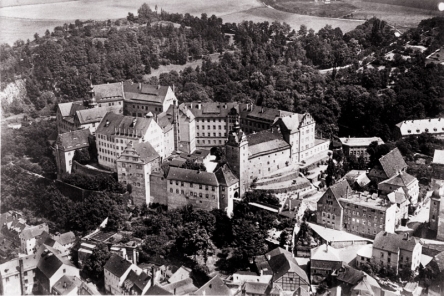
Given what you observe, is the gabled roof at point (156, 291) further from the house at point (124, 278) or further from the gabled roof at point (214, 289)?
the gabled roof at point (214, 289)

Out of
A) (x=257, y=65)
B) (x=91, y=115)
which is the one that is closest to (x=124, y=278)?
(x=91, y=115)

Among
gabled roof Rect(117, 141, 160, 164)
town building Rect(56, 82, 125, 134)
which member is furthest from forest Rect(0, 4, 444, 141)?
gabled roof Rect(117, 141, 160, 164)

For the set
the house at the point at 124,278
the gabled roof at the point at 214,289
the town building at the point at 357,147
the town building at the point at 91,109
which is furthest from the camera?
the town building at the point at 357,147

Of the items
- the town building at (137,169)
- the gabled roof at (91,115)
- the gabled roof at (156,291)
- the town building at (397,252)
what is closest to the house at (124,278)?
the gabled roof at (156,291)

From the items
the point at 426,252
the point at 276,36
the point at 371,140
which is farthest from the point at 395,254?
the point at 276,36

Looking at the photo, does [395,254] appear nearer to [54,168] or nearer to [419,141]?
[419,141]
